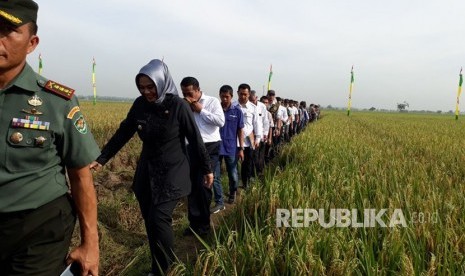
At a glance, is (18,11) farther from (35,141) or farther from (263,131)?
(263,131)

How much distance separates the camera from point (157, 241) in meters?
2.78

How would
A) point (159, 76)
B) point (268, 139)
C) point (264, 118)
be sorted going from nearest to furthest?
point (159, 76) → point (264, 118) → point (268, 139)

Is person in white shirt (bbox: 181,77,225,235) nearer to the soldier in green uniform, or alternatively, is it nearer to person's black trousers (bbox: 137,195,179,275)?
person's black trousers (bbox: 137,195,179,275)

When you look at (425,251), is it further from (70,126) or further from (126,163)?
(126,163)

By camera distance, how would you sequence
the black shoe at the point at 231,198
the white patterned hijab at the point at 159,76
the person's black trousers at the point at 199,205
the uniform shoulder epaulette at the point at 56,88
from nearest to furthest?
the uniform shoulder epaulette at the point at 56,88 < the white patterned hijab at the point at 159,76 < the person's black trousers at the point at 199,205 < the black shoe at the point at 231,198

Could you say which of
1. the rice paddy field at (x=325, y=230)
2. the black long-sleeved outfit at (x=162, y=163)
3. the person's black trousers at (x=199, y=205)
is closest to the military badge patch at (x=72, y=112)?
the rice paddy field at (x=325, y=230)

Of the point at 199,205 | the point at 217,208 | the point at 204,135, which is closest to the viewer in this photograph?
the point at 199,205

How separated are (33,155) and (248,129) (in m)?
5.03

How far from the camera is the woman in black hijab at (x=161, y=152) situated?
2764 mm

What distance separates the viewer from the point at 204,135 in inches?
174

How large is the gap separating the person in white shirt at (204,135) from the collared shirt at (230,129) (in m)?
0.87

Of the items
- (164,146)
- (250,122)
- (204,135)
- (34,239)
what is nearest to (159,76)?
(164,146)

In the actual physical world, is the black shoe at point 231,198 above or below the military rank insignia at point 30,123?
below

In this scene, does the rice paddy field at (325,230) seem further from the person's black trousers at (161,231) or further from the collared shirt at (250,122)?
the collared shirt at (250,122)
